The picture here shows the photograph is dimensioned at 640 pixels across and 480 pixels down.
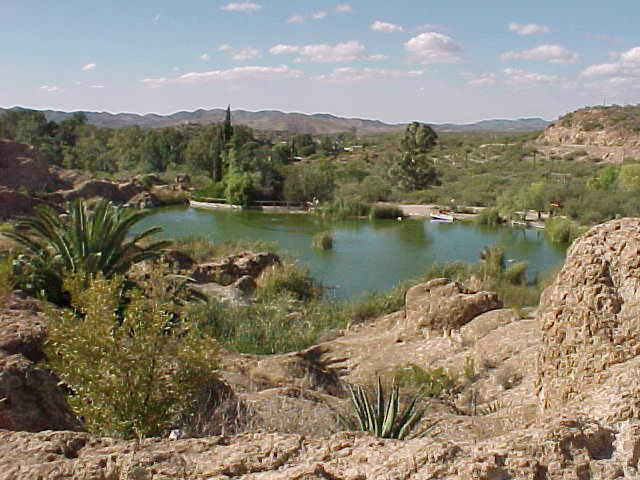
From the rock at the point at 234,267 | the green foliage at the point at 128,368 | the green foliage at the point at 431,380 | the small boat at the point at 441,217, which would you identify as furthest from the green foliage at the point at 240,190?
the green foliage at the point at 128,368

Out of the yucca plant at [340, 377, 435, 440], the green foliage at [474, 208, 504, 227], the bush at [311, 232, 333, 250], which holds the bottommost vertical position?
the bush at [311, 232, 333, 250]

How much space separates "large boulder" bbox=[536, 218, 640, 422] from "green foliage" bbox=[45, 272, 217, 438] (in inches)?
81.7

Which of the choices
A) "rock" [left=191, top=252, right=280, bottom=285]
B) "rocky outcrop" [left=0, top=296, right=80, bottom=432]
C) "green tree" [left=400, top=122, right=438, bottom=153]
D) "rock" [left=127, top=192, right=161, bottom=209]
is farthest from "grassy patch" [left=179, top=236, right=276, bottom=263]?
"green tree" [left=400, top=122, right=438, bottom=153]

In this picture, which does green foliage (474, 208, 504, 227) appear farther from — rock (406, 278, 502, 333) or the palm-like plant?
the palm-like plant

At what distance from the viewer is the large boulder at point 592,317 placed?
3.54 meters

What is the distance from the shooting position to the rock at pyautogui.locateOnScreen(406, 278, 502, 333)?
845 cm

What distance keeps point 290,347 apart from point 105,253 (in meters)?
2.87

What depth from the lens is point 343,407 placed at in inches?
202

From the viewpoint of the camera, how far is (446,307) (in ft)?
28.0

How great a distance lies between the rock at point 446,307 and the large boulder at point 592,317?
4327 millimetres

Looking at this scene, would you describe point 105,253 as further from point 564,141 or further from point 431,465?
point 564,141

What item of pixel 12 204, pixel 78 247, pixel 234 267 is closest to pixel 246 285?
pixel 234 267

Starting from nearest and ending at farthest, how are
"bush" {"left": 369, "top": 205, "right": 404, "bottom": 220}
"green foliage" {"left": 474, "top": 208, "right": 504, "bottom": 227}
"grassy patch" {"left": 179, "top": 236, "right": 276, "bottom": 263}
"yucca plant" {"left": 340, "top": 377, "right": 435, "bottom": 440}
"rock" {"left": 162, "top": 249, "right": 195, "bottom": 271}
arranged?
1. "yucca plant" {"left": 340, "top": 377, "right": 435, "bottom": 440}
2. "rock" {"left": 162, "top": 249, "right": 195, "bottom": 271}
3. "grassy patch" {"left": 179, "top": 236, "right": 276, "bottom": 263}
4. "green foliage" {"left": 474, "top": 208, "right": 504, "bottom": 227}
5. "bush" {"left": 369, "top": 205, "right": 404, "bottom": 220}

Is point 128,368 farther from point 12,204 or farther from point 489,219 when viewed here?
point 489,219
